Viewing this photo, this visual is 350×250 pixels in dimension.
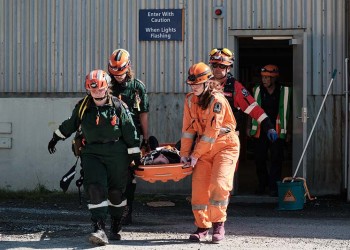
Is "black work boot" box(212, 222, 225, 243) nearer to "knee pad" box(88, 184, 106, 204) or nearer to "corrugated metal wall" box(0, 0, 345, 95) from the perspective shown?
"knee pad" box(88, 184, 106, 204)

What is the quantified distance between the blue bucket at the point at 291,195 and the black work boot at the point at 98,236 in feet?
10.1

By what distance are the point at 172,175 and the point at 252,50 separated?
9509 millimetres

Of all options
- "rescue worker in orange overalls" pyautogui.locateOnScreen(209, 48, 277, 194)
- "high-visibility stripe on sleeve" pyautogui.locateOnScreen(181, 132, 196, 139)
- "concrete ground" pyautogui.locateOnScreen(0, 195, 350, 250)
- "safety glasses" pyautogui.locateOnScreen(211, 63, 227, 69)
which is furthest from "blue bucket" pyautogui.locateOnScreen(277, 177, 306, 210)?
"high-visibility stripe on sleeve" pyautogui.locateOnScreen(181, 132, 196, 139)

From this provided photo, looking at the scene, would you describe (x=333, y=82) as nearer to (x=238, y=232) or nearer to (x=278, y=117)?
(x=278, y=117)

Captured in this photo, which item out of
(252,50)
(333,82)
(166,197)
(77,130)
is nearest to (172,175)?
(77,130)

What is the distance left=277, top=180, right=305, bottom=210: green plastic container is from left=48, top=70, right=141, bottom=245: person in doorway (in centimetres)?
271

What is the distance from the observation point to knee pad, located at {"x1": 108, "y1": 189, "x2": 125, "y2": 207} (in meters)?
8.24

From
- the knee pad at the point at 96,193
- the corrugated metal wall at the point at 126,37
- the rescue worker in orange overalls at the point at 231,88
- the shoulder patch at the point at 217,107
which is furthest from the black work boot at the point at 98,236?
the corrugated metal wall at the point at 126,37

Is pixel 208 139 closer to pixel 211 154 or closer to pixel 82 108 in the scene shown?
pixel 211 154

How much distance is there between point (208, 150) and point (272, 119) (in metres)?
3.52

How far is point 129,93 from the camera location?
8.88 meters

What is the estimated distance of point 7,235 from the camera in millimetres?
8719

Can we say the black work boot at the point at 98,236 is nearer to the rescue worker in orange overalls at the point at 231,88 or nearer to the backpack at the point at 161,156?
the backpack at the point at 161,156

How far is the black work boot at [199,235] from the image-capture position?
26.9 ft
